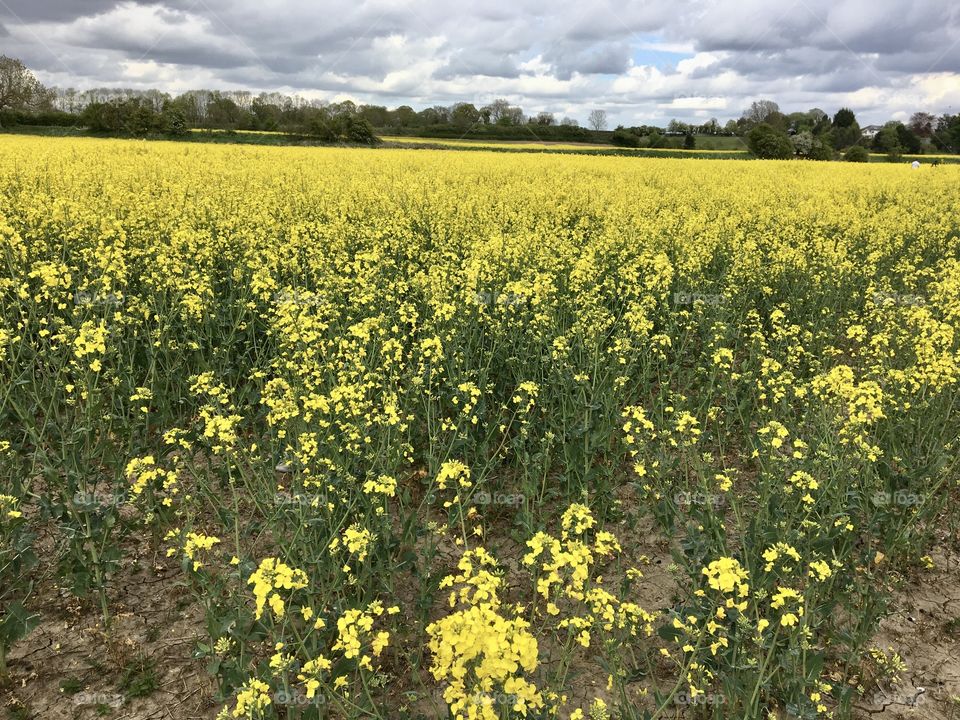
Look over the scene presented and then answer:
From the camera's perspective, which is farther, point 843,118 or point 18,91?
point 843,118

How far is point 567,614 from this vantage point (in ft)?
12.6

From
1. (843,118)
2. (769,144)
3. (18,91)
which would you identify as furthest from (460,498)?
(843,118)

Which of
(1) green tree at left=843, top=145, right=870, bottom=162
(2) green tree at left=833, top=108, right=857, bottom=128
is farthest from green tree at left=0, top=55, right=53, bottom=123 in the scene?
(2) green tree at left=833, top=108, right=857, bottom=128

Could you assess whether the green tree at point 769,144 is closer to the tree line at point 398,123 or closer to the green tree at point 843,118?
the tree line at point 398,123

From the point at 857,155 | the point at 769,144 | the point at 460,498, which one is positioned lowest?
the point at 460,498

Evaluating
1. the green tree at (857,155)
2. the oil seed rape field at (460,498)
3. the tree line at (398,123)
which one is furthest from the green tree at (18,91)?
the green tree at (857,155)

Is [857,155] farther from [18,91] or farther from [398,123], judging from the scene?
[18,91]

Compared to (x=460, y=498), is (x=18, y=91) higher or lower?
higher

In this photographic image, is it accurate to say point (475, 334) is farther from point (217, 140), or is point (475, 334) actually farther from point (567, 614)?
point (217, 140)

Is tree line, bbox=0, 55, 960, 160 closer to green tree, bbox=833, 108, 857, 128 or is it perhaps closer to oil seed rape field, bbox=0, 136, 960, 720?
green tree, bbox=833, 108, 857, 128

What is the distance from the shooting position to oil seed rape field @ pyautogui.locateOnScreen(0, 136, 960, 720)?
3.07m

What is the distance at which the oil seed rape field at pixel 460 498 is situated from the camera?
3.07 m

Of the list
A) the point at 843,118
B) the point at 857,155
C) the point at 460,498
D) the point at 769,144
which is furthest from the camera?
the point at 843,118

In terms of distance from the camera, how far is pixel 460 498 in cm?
437
